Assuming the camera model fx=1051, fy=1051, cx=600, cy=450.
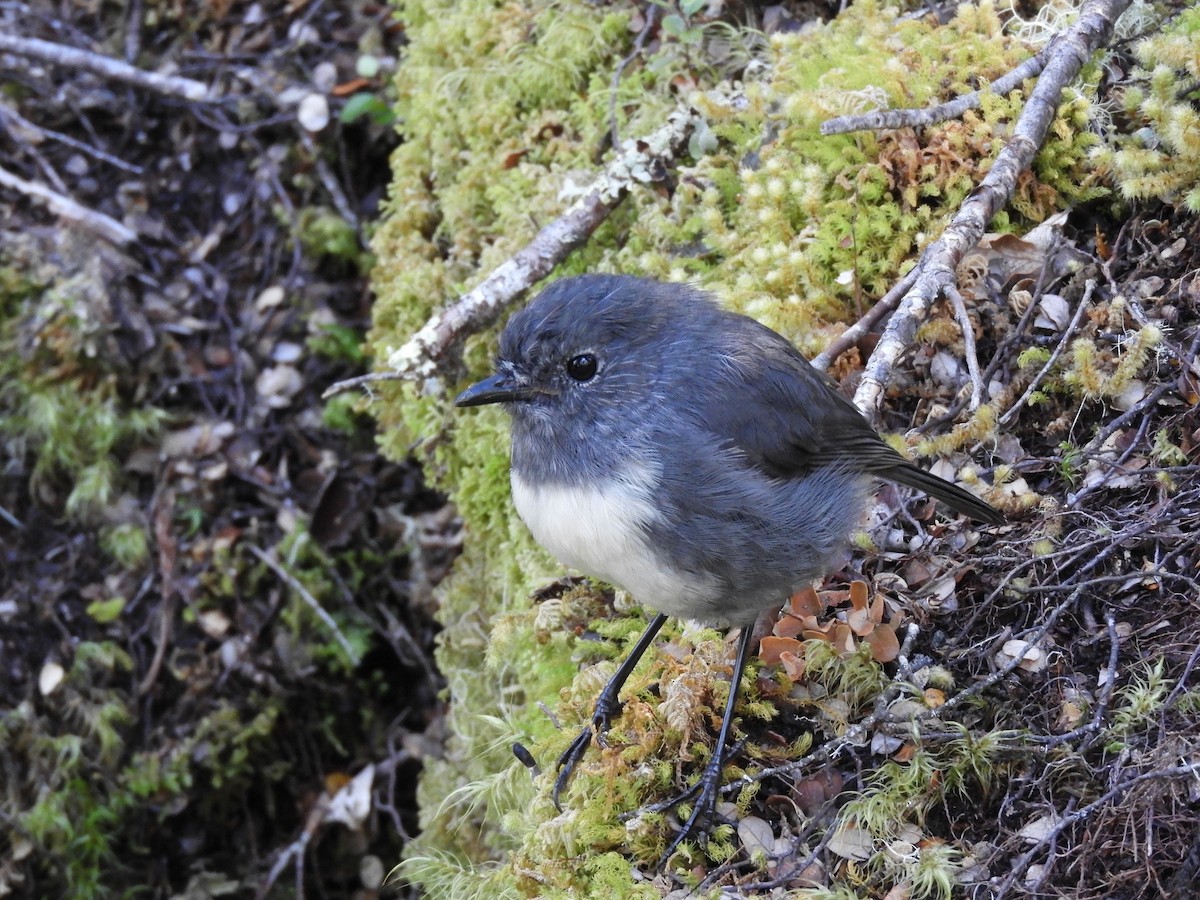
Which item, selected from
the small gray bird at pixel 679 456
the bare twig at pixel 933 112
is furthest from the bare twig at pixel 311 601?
the bare twig at pixel 933 112

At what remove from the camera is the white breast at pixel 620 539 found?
2.67m

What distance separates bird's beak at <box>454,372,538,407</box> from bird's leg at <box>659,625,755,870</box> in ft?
3.16

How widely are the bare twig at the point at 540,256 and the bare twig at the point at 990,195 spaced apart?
1.34 m

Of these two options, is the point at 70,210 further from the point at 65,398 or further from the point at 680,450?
the point at 680,450

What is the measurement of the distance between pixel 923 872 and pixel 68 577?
4577 mm

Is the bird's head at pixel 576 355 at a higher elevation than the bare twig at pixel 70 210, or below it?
higher

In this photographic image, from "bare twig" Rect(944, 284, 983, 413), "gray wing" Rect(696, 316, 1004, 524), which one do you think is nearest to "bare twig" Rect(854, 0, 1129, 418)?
"bare twig" Rect(944, 284, 983, 413)

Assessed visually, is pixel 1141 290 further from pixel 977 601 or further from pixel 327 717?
pixel 327 717

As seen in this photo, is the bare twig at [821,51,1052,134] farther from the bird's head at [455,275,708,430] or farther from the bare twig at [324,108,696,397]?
the bird's head at [455,275,708,430]

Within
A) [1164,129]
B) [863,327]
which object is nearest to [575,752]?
[863,327]

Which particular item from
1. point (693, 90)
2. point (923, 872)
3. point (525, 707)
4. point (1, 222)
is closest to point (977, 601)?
point (923, 872)

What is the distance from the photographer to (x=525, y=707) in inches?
151

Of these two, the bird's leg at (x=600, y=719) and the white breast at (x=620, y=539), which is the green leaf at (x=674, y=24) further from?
the bird's leg at (x=600, y=719)

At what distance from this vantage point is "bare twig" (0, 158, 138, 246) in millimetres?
5719
